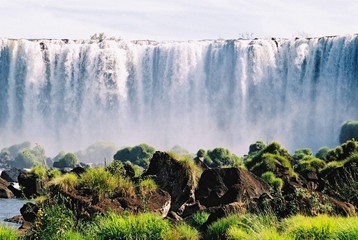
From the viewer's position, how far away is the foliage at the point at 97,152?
86500 mm

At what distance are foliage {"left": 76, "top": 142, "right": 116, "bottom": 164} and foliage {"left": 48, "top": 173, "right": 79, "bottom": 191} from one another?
62.8 m

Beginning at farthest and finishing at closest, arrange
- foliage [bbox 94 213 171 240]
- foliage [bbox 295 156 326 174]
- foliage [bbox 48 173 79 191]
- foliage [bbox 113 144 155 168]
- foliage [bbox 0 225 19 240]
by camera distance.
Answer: foliage [bbox 113 144 155 168]
foliage [bbox 295 156 326 174]
foliage [bbox 48 173 79 191]
foliage [bbox 94 213 171 240]
foliage [bbox 0 225 19 240]

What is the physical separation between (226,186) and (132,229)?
10.3m

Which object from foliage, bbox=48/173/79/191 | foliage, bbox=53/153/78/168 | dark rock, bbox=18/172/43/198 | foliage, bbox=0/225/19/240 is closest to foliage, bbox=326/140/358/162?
dark rock, bbox=18/172/43/198

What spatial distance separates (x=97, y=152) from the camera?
87375 millimetres

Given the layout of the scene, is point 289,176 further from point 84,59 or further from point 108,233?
point 84,59

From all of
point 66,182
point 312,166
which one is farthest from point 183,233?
point 312,166

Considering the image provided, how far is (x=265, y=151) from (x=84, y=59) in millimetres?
57530

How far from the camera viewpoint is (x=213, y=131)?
A: 95688mm

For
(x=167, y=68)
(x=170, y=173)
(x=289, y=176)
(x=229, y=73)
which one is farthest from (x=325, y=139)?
(x=170, y=173)

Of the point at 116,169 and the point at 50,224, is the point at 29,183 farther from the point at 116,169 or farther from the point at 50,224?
the point at 50,224

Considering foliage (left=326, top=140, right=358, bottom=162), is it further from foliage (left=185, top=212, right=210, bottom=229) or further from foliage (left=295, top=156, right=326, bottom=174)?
foliage (left=185, top=212, right=210, bottom=229)

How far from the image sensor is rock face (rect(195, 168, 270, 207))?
81.3ft

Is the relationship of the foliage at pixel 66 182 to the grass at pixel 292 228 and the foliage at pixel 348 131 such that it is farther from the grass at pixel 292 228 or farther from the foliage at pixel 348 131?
the foliage at pixel 348 131
